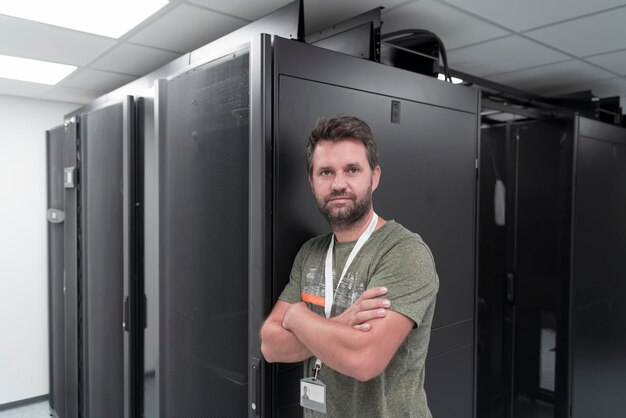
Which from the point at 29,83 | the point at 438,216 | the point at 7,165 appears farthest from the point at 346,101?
the point at 7,165

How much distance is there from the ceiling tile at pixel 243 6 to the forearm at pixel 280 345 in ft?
4.15

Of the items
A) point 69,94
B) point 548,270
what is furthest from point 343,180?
point 69,94

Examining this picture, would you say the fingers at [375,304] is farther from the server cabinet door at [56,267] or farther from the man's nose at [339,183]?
the server cabinet door at [56,267]

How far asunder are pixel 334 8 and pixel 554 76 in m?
1.79

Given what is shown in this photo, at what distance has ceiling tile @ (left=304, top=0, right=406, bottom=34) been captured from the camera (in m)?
1.84

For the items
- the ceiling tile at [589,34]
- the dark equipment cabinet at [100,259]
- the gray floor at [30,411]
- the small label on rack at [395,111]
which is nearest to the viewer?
the small label on rack at [395,111]

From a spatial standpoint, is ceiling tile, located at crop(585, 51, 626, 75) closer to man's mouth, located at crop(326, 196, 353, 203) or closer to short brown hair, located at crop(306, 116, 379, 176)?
short brown hair, located at crop(306, 116, 379, 176)

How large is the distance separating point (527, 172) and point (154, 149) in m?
1.98

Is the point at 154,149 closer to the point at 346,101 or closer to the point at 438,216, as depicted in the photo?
the point at 346,101

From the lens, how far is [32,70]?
2926 mm

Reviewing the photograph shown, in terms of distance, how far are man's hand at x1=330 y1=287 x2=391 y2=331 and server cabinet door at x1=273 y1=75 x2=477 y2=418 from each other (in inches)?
11.1

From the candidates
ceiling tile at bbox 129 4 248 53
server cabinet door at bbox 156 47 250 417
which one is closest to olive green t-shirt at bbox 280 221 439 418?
server cabinet door at bbox 156 47 250 417

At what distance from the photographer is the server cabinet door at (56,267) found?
3.06 m

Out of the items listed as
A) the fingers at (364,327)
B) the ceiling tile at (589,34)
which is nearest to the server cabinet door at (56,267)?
the fingers at (364,327)
